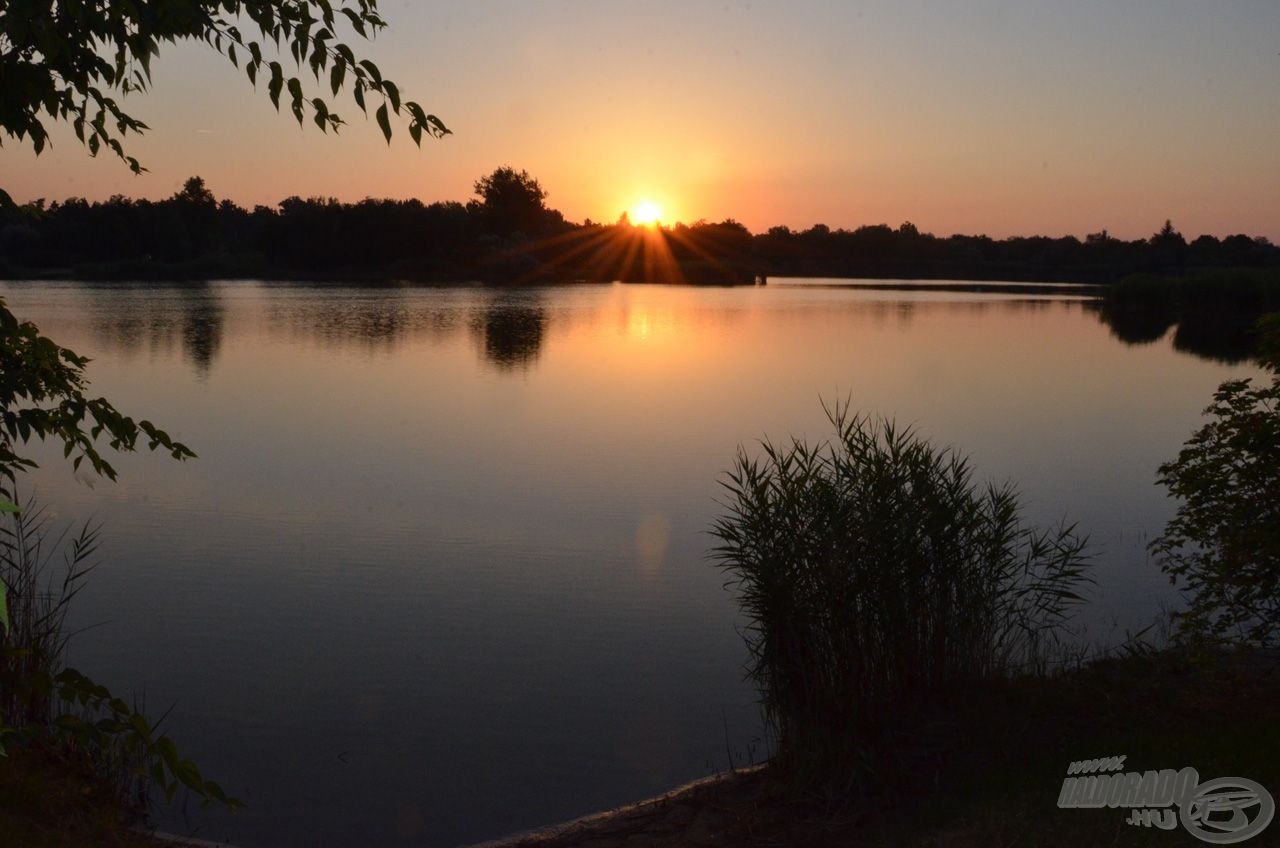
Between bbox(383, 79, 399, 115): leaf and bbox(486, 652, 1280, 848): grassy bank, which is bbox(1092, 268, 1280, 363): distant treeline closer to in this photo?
bbox(486, 652, 1280, 848): grassy bank

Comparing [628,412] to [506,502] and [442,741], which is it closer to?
[506,502]

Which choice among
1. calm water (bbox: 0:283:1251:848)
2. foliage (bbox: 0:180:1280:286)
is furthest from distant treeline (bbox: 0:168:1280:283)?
calm water (bbox: 0:283:1251:848)

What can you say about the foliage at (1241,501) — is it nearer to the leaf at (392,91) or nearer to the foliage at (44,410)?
the leaf at (392,91)

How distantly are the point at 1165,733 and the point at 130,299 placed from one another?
61.1 m

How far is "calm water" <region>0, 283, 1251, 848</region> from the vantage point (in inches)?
305

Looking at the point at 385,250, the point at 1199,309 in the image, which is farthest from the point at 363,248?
the point at 1199,309

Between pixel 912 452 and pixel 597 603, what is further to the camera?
pixel 597 603

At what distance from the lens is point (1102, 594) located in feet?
37.3

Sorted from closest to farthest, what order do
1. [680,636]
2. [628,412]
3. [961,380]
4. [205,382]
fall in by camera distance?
1. [680,636]
2. [628,412]
3. [205,382]
4. [961,380]

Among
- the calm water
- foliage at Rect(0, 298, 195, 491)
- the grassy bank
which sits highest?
foliage at Rect(0, 298, 195, 491)

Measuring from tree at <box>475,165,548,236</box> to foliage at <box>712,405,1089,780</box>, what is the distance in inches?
4727

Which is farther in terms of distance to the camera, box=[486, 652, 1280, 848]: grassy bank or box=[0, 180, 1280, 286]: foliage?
box=[0, 180, 1280, 286]: foliage

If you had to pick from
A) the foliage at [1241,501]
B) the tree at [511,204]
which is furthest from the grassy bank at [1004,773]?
the tree at [511,204]

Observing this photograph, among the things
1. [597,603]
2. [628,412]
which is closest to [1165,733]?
[597,603]
